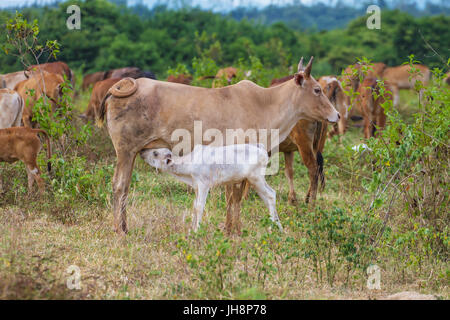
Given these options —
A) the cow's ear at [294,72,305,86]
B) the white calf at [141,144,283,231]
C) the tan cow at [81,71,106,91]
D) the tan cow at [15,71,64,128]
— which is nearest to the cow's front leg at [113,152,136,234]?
the white calf at [141,144,283,231]

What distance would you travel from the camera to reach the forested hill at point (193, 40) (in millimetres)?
23562

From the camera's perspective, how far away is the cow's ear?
25.5 ft

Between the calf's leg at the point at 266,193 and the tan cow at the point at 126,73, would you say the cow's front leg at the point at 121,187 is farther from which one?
the tan cow at the point at 126,73

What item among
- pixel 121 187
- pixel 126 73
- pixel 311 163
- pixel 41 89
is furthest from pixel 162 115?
pixel 126 73

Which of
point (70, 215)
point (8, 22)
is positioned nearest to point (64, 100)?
point (8, 22)

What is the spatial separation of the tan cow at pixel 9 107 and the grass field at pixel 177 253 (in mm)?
1637

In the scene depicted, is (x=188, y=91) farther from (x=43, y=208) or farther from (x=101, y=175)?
(x=43, y=208)

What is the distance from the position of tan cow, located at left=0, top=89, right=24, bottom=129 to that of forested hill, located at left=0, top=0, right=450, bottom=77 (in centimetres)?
1048

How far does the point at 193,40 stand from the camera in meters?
25.0

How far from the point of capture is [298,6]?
5531 cm

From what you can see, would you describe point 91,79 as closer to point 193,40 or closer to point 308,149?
point 193,40

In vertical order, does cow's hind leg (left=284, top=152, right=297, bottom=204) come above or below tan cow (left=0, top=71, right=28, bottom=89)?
below

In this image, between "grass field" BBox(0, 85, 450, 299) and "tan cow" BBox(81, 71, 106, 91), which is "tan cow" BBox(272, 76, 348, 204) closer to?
"grass field" BBox(0, 85, 450, 299)
